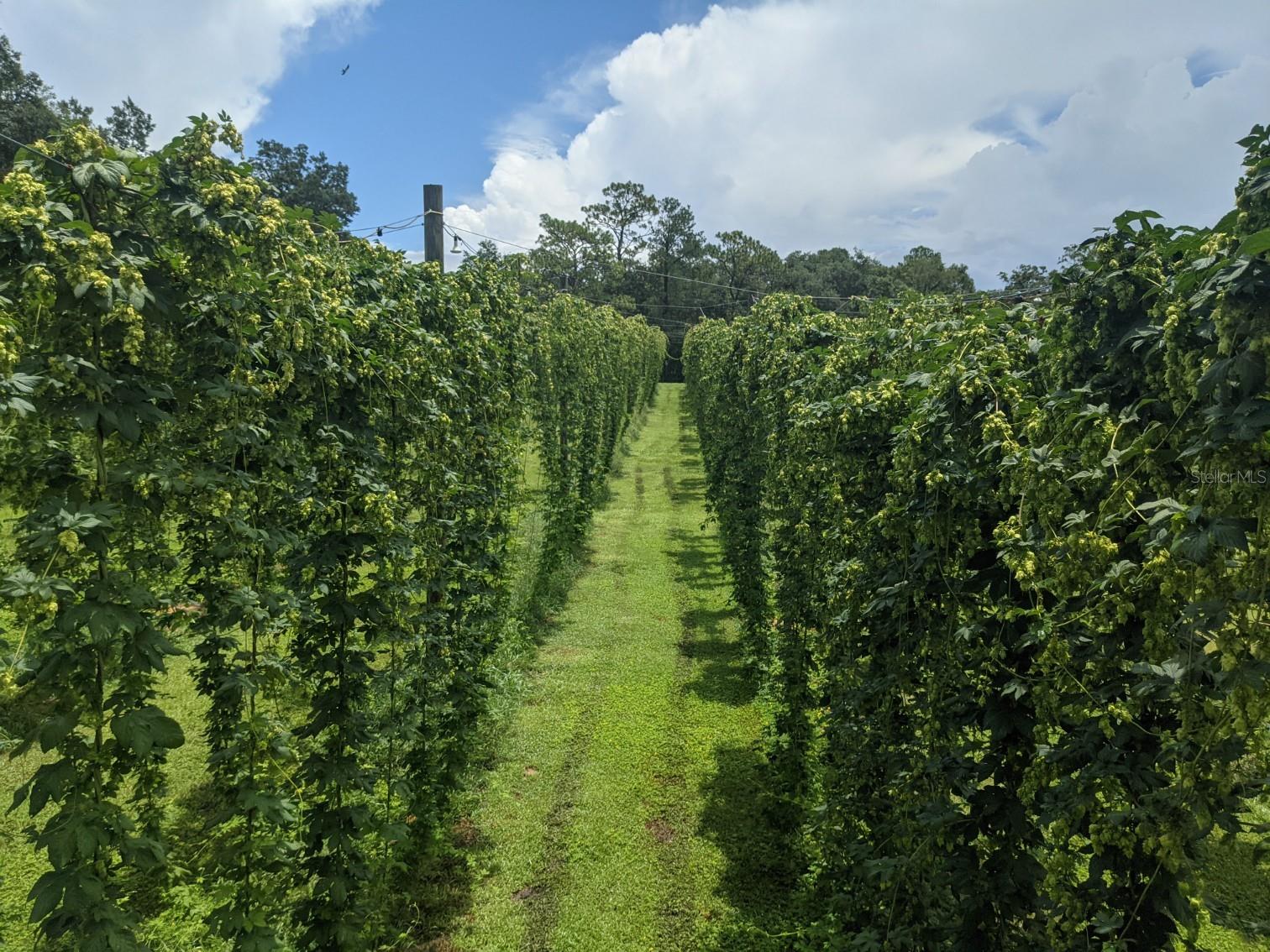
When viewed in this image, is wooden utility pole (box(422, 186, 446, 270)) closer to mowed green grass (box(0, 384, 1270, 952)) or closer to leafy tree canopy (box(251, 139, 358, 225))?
mowed green grass (box(0, 384, 1270, 952))

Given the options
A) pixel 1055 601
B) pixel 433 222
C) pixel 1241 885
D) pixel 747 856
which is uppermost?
pixel 433 222

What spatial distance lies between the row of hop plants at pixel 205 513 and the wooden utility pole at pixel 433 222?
124 inches

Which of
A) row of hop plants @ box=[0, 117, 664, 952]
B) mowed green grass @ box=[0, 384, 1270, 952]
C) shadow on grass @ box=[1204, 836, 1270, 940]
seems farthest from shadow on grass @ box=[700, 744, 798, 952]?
shadow on grass @ box=[1204, 836, 1270, 940]

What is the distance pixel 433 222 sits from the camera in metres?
8.12

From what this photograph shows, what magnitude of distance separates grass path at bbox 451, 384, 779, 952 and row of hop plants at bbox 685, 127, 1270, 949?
0.96 metres

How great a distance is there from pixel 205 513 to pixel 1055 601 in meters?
3.85

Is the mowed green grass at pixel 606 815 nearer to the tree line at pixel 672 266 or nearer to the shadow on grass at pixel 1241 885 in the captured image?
the shadow on grass at pixel 1241 885

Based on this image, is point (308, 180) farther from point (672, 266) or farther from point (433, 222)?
point (433, 222)

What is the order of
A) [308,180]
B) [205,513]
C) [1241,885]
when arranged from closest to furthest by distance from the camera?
[205,513] → [1241,885] → [308,180]

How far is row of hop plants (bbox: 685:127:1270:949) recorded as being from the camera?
1966 millimetres

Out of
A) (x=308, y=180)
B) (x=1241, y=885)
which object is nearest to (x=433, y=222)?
(x=1241, y=885)

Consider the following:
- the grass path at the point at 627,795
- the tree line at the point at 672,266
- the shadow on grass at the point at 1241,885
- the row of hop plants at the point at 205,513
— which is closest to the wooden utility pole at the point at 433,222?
the row of hop plants at the point at 205,513

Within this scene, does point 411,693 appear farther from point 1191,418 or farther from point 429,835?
point 1191,418

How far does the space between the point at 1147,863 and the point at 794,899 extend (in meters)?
3.01
